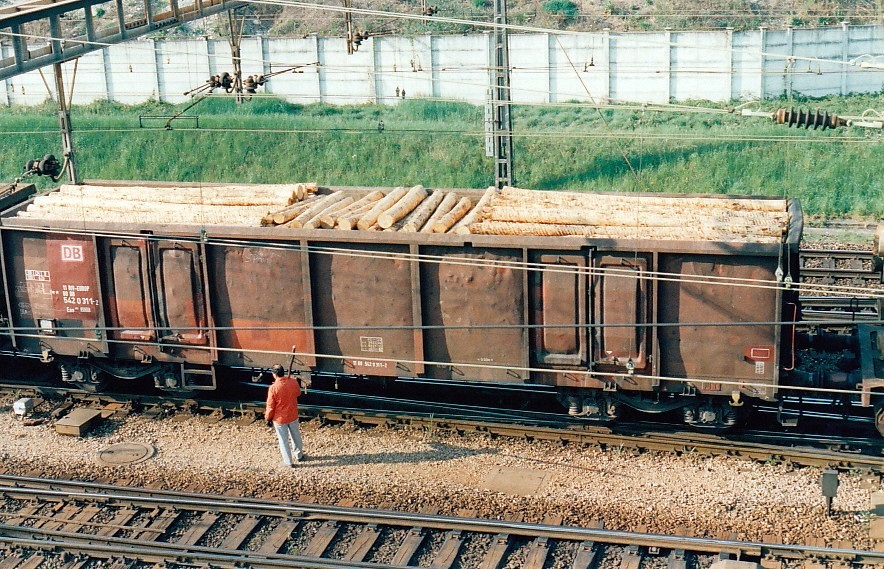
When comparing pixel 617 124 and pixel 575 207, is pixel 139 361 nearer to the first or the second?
pixel 575 207

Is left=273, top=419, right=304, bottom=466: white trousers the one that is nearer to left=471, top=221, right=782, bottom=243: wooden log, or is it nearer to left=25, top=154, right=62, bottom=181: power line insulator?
left=471, top=221, right=782, bottom=243: wooden log

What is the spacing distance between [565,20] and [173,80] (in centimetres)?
1603

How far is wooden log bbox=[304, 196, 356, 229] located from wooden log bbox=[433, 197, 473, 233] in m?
1.56

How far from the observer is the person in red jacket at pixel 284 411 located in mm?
12922

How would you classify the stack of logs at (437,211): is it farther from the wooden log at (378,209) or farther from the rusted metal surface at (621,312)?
the rusted metal surface at (621,312)

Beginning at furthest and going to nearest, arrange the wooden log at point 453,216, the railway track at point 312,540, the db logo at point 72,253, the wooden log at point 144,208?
the db logo at point 72,253 < the wooden log at point 144,208 < the wooden log at point 453,216 < the railway track at point 312,540

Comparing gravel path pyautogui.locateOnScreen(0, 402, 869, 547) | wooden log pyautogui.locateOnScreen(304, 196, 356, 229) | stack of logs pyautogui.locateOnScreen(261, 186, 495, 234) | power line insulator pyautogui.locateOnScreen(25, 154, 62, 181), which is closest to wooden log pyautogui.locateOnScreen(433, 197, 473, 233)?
stack of logs pyautogui.locateOnScreen(261, 186, 495, 234)

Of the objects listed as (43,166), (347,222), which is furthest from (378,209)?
(43,166)

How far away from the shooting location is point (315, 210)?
14.3 meters

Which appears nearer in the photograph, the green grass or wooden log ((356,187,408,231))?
wooden log ((356,187,408,231))

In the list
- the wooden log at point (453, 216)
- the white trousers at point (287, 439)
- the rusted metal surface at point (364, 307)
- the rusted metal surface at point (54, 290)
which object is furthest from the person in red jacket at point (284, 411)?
the rusted metal surface at point (54, 290)

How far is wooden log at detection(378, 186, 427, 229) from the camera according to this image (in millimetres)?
13328

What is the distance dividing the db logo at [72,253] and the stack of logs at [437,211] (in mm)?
448

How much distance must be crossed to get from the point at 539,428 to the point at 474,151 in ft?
60.5
